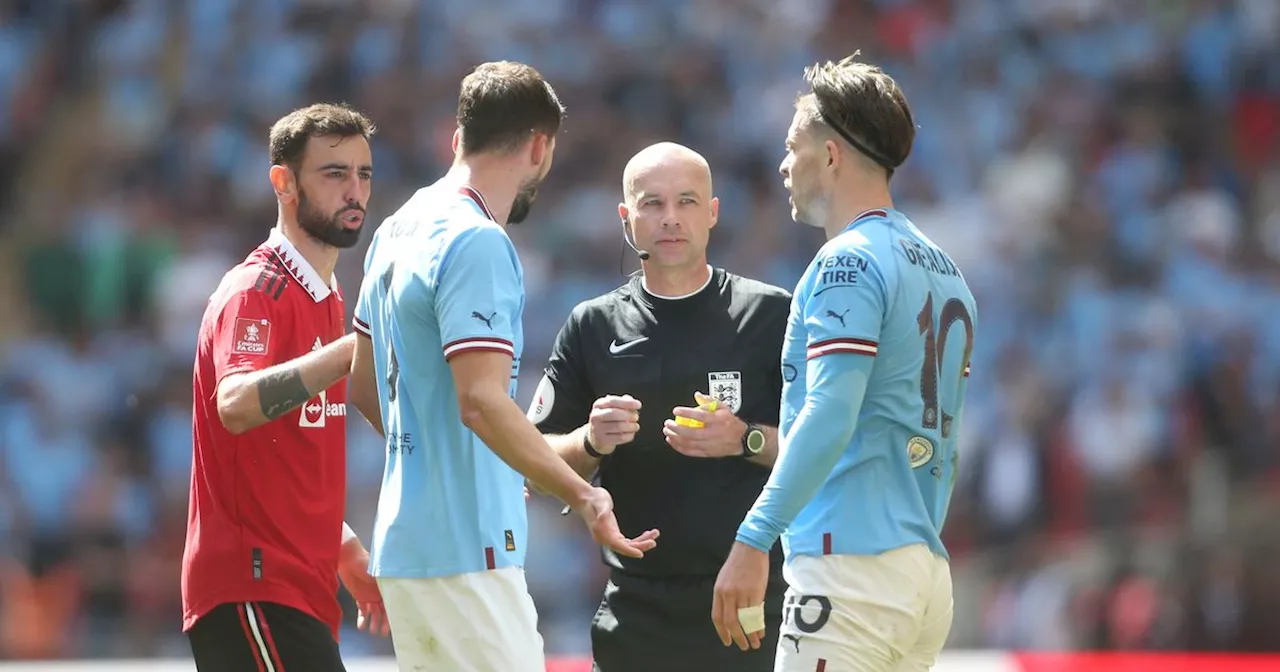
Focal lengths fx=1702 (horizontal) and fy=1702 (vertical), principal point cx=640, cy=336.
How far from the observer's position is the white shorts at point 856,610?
172 inches

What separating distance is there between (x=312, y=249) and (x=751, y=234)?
805 centimetres

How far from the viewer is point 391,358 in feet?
14.9

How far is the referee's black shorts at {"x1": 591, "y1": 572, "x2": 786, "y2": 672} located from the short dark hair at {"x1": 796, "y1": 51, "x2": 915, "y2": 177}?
5.41 ft

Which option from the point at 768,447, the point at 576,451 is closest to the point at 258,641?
the point at 576,451

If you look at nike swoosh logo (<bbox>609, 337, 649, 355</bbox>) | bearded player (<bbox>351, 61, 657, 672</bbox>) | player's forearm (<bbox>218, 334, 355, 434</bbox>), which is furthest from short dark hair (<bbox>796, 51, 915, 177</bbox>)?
player's forearm (<bbox>218, 334, 355, 434</bbox>)

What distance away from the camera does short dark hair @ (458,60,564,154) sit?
4637 mm

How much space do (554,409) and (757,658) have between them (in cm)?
111

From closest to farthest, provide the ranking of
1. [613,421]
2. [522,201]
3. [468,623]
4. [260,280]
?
[468,623]
[522,201]
[260,280]
[613,421]

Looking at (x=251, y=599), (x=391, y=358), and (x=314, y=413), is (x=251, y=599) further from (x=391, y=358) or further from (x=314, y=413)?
A: (x=391, y=358)

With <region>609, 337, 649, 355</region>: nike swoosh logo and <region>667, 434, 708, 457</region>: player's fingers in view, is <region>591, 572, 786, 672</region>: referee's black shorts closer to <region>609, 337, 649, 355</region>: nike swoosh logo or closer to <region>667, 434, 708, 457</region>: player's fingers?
<region>667, 434, 708, 457</region>: player's fingers

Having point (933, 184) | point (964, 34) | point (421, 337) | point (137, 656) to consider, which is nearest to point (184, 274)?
point (137, 656)

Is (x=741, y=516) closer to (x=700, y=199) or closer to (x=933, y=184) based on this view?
(x=700, y=199)

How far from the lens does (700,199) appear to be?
5.91 m

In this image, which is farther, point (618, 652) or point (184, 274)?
point (184, 274)
